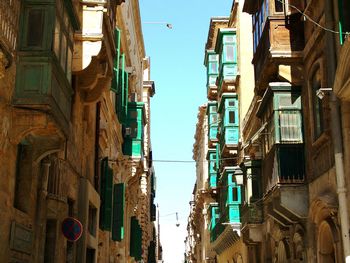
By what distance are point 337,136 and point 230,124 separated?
18.6 meters

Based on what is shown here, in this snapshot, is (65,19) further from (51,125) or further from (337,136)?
(337,136)

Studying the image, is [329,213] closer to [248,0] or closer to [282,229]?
[282,229]

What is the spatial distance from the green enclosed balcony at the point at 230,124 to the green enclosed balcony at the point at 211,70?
8.44 m

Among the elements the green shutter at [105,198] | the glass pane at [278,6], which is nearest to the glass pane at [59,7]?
the glass pane at [278,6]

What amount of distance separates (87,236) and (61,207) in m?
4.04

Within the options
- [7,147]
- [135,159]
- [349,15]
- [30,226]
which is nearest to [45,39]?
[7,147]

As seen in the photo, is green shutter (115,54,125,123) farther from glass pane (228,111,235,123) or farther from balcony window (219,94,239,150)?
glass pane (228,111,235,123)

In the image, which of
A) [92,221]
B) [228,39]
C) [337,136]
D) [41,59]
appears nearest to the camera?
[41,59]

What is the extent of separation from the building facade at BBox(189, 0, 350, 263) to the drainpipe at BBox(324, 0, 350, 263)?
0.02 meters

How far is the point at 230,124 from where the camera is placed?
104ft

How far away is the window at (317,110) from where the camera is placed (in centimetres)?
1532

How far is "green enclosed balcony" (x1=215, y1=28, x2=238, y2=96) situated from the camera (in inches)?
1280

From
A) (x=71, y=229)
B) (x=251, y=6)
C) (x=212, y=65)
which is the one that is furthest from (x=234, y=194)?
(x=71, y=229)

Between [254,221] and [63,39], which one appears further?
[254,221]
